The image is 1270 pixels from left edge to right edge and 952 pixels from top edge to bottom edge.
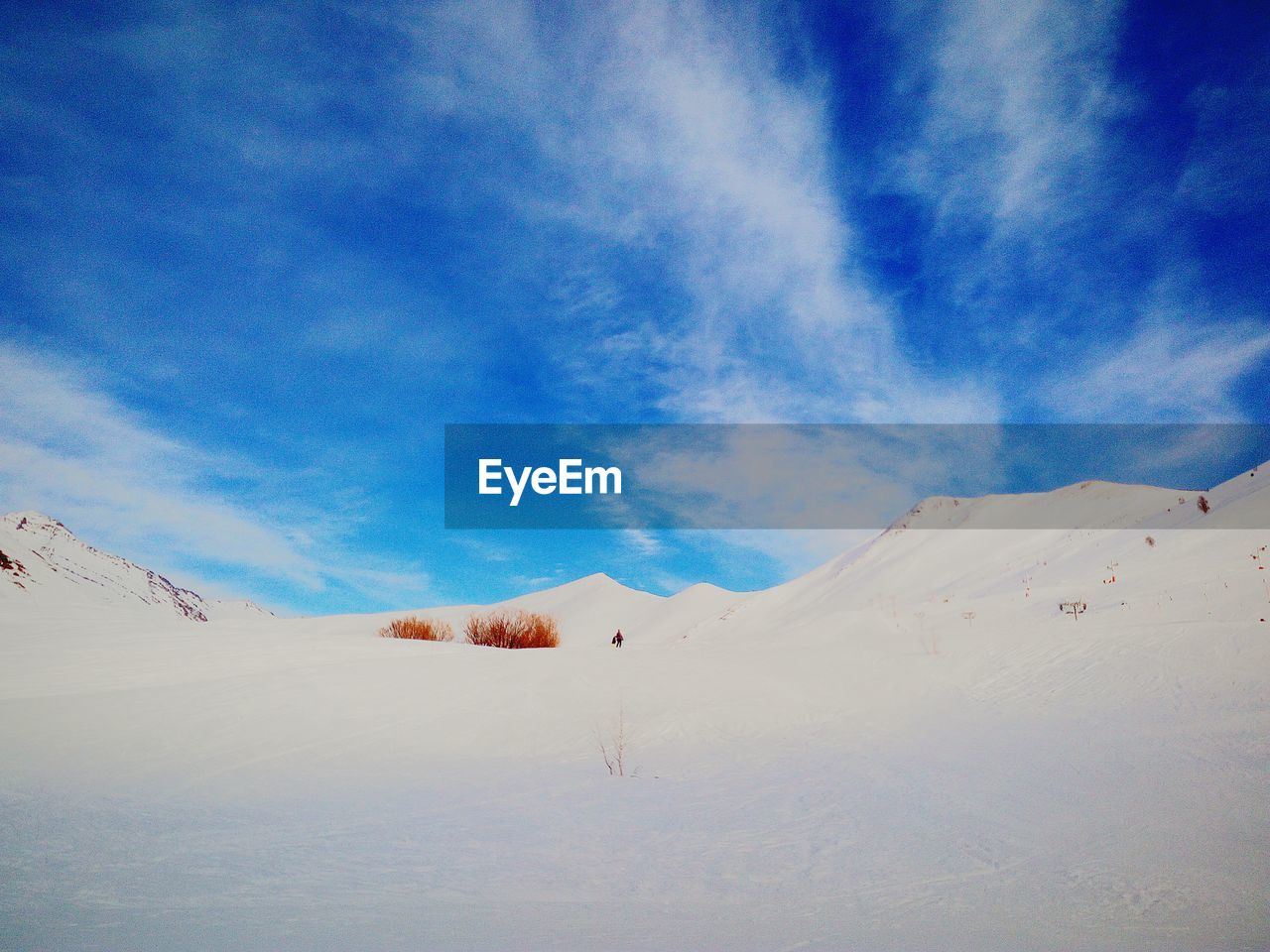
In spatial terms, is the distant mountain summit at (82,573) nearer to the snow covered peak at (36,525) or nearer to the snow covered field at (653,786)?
the snow covered peak at (36,525)

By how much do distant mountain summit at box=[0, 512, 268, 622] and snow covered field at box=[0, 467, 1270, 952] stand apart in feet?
185

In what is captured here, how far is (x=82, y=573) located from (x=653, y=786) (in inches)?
3919

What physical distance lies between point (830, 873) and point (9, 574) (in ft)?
188

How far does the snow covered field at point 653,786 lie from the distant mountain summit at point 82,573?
56.2 meters

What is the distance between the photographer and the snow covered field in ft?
11.4

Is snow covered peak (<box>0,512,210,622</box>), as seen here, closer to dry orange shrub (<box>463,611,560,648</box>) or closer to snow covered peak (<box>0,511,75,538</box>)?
snow covered peak (<box>0,511,75,538</box>)

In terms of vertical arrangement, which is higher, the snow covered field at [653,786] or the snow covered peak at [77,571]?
the snow covered peak at [77,571]

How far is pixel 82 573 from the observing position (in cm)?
8319

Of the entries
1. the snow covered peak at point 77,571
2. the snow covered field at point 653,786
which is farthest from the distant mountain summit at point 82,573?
the snow covered field at point 653,786

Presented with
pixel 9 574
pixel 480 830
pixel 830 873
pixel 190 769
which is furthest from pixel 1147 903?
pixel 9 574

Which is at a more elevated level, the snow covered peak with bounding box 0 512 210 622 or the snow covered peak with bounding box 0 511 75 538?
the snow covered peak with bounding box 0 511 75 538

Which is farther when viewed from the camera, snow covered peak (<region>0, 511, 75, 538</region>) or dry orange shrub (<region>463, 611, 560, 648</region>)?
snow covered peak (<region>0, 511, 75, 538</region>)

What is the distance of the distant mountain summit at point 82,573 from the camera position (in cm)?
6219

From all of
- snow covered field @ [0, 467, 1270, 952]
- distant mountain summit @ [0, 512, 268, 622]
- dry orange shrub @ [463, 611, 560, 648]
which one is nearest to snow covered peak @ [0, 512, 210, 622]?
distant mountain summit @ [0, 512, 268, 622]
